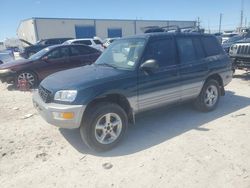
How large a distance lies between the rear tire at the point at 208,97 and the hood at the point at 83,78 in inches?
88.4

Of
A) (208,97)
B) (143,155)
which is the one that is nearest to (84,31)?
(208,97)

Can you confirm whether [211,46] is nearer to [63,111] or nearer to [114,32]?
[63,111]

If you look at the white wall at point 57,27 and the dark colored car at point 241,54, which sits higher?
the white wall at point 57,27

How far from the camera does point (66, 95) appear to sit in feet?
11.9

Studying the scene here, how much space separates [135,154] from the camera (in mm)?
3807

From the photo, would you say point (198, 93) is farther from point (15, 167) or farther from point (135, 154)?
point (15, 167)

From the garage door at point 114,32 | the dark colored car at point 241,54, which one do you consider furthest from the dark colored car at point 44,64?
the garage door at point 114,32

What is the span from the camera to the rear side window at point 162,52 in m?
4.43

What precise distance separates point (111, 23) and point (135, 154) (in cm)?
4043

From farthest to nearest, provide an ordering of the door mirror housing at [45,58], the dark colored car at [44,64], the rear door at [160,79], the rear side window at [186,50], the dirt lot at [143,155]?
the door mirror housing at [45,58] → the dark colored car at [44,64] → the rear side window at [186,50] → the rear door at [160,79] → the dirt lot at [143,155]

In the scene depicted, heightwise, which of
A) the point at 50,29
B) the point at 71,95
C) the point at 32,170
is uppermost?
the point at 50,29

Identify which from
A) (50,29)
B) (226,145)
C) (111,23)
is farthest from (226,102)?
(111,23)

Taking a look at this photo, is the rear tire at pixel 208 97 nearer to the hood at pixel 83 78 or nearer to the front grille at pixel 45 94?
the hood at pixel 83 78

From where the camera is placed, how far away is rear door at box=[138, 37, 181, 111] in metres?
4.26
